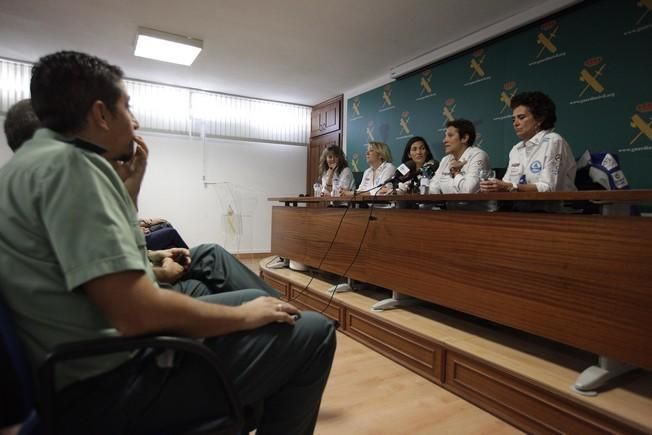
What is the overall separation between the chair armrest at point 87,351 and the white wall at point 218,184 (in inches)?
190

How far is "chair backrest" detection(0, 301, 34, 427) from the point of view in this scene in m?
0.56

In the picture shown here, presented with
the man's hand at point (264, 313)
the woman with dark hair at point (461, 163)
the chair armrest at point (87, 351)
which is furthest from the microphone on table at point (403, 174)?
the chair armrest at point (87, 351)

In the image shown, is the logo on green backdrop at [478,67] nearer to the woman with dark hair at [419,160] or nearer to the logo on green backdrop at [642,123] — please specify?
the woman with dark hair at [419,160]

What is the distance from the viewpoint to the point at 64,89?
707mm

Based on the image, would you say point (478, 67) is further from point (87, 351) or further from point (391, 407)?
point (87, 351)

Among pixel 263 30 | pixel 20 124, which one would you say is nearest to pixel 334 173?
pixel 263 30

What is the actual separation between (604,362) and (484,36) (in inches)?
118

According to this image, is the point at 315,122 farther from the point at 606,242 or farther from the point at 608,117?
the point at 606,242

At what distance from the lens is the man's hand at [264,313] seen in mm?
767

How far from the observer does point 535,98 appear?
7.16ft

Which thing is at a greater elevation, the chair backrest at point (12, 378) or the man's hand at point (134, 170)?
the man's hand at point (134, 170)

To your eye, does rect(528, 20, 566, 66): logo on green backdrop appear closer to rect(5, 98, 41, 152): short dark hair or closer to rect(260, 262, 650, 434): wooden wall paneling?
rect(260, 262, 650, 434): wooden wall paneling

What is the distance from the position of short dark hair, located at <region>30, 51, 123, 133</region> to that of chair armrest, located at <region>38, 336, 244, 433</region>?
42 centimetres

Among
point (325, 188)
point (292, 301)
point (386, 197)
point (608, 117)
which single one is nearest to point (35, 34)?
point (325, 188)
